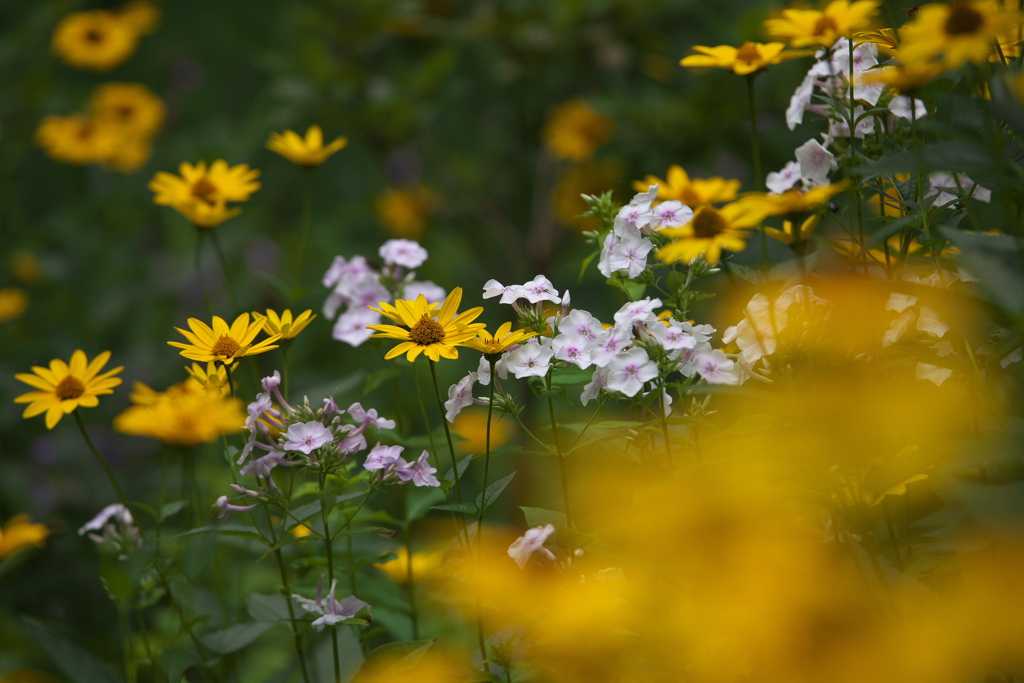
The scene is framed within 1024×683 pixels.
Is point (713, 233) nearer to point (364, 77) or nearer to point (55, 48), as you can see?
point (364, 77)

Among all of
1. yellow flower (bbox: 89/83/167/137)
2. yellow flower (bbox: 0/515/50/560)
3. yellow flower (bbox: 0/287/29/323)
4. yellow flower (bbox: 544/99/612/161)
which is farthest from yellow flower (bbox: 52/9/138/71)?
yellow flower (bbox: 0/515/50/560)

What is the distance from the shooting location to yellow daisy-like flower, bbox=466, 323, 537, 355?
1.58 ft

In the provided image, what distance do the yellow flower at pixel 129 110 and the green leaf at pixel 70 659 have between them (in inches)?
56.8

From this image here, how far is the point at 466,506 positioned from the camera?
19.1 inches

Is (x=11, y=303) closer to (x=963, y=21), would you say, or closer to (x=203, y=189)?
(x=203, y=189)

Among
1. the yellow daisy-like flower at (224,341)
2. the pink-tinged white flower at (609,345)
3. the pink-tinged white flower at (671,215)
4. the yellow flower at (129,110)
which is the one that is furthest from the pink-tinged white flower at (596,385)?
the yellow flower at (129,110)

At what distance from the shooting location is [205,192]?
0.80 metres

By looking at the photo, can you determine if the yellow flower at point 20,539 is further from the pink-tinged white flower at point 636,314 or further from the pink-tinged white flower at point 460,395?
the pink-tinged white flower at point 636,314

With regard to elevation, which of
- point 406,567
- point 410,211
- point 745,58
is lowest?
point 410,211

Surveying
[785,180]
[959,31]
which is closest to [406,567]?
[785,180]

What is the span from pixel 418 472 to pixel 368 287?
0.23 metres

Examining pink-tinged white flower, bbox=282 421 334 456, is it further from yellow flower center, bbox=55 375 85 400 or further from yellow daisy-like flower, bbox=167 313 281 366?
yellow flower center, bbox=55 375 85 400

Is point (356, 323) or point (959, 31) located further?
point (356, 323)

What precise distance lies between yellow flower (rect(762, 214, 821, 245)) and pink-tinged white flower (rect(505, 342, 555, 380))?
0.21 m
